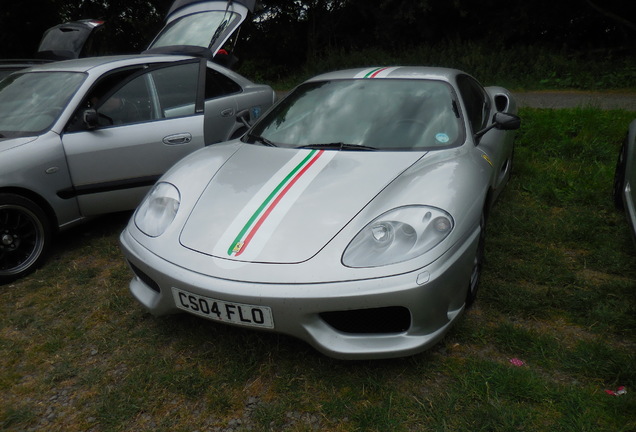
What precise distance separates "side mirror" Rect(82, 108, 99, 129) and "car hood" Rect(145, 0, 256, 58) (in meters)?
1.68

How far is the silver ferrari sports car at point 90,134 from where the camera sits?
347 cm

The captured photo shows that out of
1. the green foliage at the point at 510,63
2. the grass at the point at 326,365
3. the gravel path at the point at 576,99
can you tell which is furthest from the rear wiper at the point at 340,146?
the green foliage at the point at 510,63

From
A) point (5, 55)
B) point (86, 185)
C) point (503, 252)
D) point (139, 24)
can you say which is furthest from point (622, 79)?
point (5, 55)

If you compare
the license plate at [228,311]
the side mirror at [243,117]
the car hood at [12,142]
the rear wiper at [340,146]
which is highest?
the rear wiper at [340,146]

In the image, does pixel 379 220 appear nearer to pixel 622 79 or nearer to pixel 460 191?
pixel 460 191

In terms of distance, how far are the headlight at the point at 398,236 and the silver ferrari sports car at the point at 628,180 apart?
156cm

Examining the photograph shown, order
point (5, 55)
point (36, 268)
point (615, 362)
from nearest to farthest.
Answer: point (615, 362) → point (36, 268) → point (5, 55)

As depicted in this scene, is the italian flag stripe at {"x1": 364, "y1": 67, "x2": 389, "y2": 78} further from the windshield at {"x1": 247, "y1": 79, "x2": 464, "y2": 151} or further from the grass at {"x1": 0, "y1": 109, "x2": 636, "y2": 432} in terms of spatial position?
the grass at {"x1": 0, "y1": 109, "x2": 636, "y2": 432}

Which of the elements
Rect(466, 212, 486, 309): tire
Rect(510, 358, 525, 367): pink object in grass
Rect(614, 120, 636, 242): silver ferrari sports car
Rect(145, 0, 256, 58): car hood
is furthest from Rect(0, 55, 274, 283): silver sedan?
Rect(614, 120, 636, 242): silver ferrari sports car

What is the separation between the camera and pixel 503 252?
3.58 metres

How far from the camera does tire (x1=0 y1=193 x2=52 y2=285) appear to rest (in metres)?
3.38

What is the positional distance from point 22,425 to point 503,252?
9.50 ft

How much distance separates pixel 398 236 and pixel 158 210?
1273mm

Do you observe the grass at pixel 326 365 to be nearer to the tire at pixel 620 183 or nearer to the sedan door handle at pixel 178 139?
the tire at pixel 620 183
